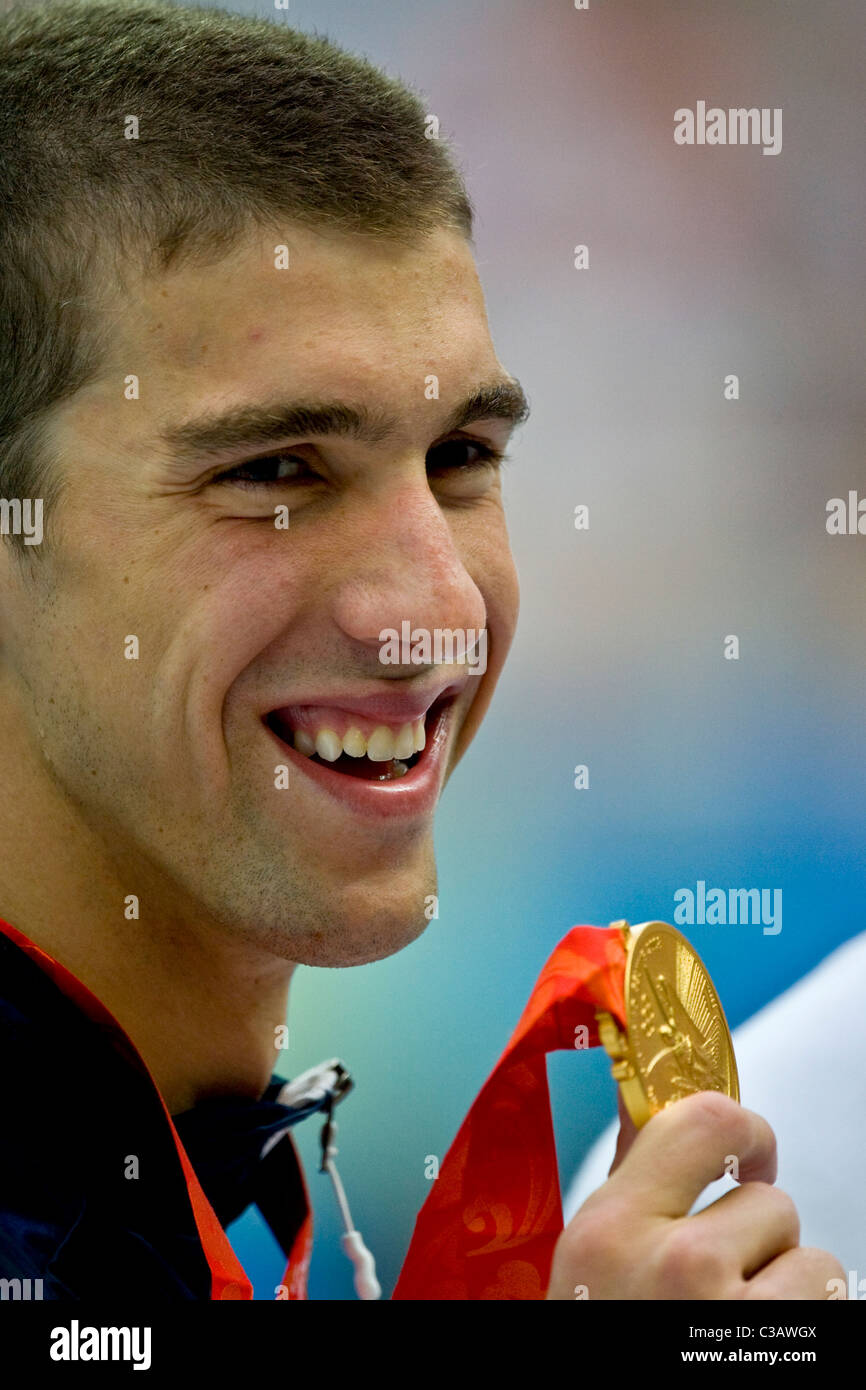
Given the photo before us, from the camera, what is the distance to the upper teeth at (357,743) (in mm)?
1253

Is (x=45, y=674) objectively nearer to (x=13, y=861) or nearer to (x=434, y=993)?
(x=13, y=861)

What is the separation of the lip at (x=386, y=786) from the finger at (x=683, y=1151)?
39 centimetres

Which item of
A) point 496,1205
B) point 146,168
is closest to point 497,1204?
point 496,1205

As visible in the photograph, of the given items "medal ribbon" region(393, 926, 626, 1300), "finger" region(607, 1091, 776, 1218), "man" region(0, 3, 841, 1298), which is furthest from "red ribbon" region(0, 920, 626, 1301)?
"finger" region(607, 1091, 776, 1218)

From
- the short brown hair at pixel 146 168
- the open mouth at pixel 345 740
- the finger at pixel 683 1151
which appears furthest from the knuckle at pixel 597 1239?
the short brown hair at pixel 146 168

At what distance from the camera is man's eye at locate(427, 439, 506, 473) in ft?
4.33

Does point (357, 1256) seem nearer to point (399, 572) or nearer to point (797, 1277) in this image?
point (797, 1277)

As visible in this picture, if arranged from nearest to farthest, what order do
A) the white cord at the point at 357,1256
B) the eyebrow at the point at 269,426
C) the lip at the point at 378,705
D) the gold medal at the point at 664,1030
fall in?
1. the gold medal at the point at 664,1030
2. the eyebrow at the point at 269,426
3. the lip at the point at 378,705
4. the white cord at the point at 357,1256

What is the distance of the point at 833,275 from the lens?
2457 mm

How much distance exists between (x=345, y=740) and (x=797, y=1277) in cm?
58

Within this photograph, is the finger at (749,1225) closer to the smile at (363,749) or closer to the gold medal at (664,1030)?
the gold medal at (664,1030)

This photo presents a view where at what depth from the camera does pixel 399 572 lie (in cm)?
118
